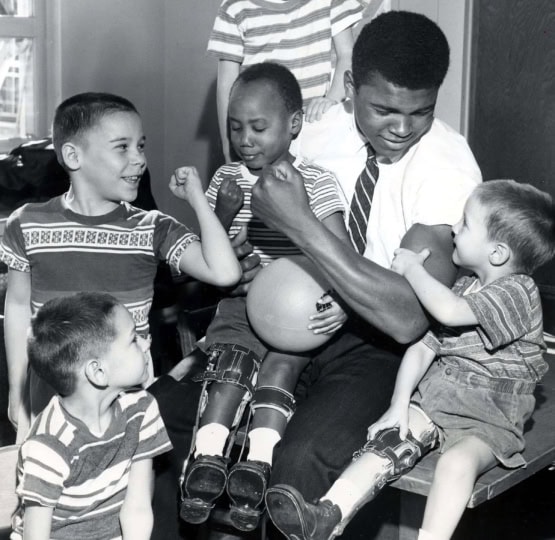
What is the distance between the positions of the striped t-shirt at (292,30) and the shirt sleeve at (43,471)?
2181 millimetres

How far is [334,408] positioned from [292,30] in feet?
6.25

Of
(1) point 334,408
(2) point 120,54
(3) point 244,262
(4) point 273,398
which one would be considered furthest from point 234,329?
(2) point 120,54

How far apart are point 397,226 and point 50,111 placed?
2960 millimetres

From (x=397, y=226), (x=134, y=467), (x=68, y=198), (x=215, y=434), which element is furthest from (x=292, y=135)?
(x=134, y=467)

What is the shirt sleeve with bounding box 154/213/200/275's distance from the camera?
105 inches

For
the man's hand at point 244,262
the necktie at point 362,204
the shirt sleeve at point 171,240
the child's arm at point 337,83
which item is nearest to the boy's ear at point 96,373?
the shirt sleeve at point 171,240

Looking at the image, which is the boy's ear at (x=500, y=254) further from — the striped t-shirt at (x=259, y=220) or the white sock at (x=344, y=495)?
the white sock at (x=344, y=495)

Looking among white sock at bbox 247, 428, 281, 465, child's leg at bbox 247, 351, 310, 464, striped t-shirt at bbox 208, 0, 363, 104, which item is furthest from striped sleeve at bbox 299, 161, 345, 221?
striped t-shirt at bbox 208, 0, 363, 104

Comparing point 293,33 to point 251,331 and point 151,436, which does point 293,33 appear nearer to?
point 251,331

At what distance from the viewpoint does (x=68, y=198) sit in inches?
108

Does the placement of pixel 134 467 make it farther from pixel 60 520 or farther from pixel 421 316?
pixel 421 316

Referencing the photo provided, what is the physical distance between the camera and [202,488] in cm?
236

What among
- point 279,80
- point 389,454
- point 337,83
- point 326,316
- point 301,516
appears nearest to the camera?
Answer: point 301,516

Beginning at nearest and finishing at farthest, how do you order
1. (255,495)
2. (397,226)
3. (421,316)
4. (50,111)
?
(255,495), (421,316), (397,226), (50,111)
